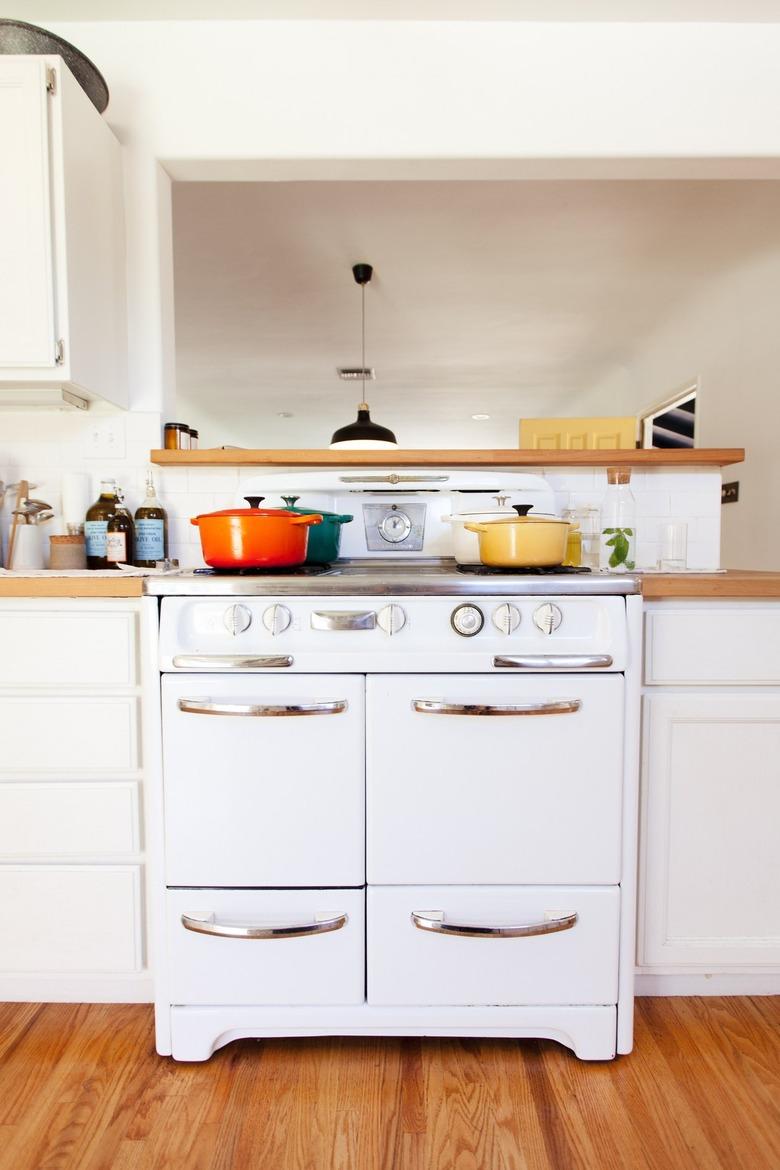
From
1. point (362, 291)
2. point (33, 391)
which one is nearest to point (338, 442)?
point (362, 291)

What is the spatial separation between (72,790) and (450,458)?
127cm

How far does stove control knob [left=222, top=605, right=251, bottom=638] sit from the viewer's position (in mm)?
1160

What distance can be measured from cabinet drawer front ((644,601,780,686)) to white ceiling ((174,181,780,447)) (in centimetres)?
228

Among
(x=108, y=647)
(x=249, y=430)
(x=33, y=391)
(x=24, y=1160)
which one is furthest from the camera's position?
(x=249, y=430)

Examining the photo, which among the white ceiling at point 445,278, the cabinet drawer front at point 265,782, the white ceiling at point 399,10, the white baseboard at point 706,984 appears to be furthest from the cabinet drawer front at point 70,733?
the white ceiling at point 445,278

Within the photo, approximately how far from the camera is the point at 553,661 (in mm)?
1168

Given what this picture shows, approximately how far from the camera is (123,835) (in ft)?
4.29

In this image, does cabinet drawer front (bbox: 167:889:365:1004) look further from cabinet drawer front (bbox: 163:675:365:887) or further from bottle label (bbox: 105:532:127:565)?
bottle label (bbox: 105:532:127:565)

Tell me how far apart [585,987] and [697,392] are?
3.70 metres

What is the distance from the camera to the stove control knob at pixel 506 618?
1161mm

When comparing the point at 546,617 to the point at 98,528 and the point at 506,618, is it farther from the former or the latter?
the point at 98,528

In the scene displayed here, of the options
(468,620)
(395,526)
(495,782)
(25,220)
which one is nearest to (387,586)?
(468,620)

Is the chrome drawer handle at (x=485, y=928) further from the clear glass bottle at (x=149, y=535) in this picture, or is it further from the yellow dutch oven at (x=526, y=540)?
the clear glass bottle at (x=149, y=535)

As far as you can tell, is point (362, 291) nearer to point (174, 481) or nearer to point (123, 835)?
point (174, 481)
